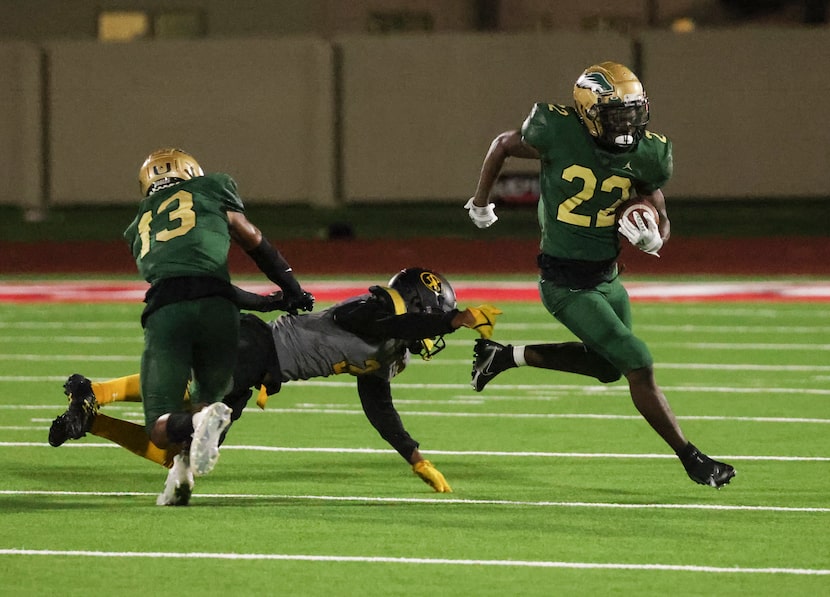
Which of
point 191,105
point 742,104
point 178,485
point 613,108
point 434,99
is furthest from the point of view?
point 191,105

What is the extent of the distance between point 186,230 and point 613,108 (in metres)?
1.87

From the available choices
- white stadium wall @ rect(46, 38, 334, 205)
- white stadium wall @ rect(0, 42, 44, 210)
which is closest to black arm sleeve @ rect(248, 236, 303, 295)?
white stadium wall @ rect(46, 38, 334, 205)

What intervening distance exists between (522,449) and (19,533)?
293 centimetres

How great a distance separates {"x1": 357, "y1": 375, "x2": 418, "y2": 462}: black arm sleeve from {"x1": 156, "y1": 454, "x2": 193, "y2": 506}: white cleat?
37.8 inches

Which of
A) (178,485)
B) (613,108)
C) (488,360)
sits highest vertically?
(613,108)

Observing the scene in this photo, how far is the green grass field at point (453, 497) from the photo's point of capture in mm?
5422

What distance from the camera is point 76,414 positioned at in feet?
22.4

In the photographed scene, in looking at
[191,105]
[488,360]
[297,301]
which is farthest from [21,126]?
[297,301]

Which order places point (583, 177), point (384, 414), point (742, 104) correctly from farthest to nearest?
point (742, 104) → point (384, 414) → point (583, 177)

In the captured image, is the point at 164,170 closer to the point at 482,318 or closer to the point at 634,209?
the point at 482,318

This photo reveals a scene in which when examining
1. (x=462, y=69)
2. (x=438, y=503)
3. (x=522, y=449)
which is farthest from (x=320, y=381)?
(x=462, y=69)

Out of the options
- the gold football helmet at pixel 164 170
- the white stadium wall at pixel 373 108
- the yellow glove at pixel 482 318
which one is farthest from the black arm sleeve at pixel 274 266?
the white stadium wall at pixel 373 108

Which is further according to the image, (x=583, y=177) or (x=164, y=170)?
(x=583, y=177)

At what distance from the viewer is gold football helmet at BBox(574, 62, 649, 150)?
6.93 meters
